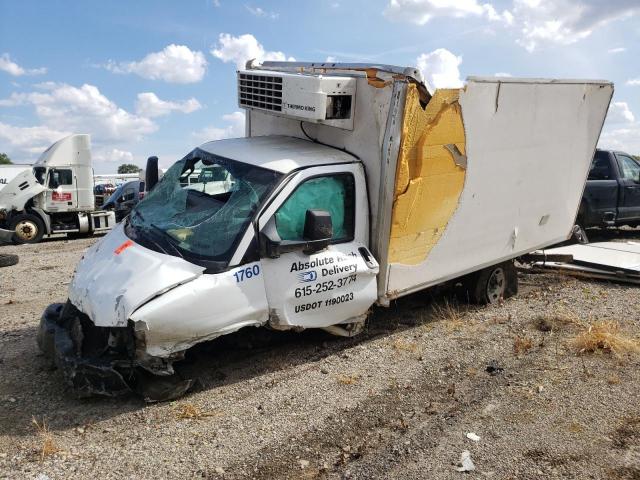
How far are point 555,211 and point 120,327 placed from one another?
5778 millimetres

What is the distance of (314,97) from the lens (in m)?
5.49

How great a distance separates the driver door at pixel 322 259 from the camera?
499 centimetres

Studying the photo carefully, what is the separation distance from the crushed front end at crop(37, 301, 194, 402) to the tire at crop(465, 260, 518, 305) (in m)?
4.00

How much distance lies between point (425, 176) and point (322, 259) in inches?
53.4

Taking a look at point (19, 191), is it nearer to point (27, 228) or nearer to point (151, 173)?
point (27, 228)

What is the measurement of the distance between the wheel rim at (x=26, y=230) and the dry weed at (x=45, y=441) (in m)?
14.6

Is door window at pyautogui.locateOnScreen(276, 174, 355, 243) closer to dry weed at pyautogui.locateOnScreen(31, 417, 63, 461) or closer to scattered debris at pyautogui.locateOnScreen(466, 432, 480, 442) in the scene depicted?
scattered debris at pyautogui.locateOnScreen(466, 432, 480, 442)

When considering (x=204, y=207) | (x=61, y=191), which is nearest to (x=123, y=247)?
(x=204, y=207)

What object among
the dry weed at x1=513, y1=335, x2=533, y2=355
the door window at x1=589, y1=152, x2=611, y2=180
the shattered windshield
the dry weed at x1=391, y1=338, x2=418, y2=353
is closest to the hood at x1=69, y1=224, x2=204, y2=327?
the shattered windshield

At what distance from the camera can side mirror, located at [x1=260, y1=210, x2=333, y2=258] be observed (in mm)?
4852

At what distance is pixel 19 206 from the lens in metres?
17.5

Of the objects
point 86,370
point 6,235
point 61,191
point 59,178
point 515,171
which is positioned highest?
point 515,171

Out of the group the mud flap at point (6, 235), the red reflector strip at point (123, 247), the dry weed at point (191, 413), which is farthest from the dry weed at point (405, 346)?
the mud flap at point (6, 235)

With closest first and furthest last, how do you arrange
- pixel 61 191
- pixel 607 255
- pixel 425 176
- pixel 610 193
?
1. pixel 425 176
2. pixel 607 255
3. pixel 610 193
4. pixel 61 191
